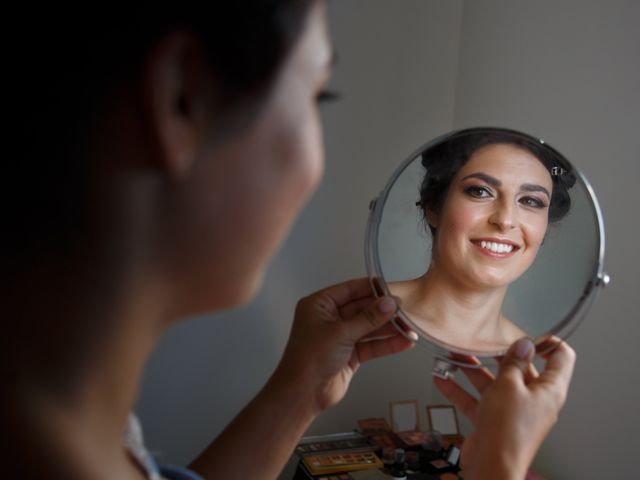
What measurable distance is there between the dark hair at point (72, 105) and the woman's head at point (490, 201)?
57cm

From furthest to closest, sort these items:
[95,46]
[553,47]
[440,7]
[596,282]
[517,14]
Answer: [440,7]
[517,14]
[553,47]
[596,282]
[95,46]

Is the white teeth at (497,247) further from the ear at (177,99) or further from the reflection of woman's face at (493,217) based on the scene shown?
the ear at (177,99)

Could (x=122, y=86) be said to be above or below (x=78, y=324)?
above

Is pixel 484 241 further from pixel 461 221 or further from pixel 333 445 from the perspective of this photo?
pixel 333 445

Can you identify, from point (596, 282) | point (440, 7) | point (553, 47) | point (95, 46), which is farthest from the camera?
point (440, 7)

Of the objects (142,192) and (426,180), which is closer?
(142,192)

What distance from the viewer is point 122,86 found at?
40cm

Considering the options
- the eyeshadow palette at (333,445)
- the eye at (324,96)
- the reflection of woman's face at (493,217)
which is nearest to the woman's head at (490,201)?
the reflection of woman's face at (493,217)

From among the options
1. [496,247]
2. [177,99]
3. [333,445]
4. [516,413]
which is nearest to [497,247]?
[496,247]

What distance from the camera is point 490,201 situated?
0.99 m

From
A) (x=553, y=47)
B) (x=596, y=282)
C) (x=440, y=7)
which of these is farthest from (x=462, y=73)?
(x=596, y=282)

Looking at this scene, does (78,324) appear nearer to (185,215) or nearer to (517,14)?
(185,215)

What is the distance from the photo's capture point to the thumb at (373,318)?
2.92 ft

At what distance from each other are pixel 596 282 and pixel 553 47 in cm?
82
